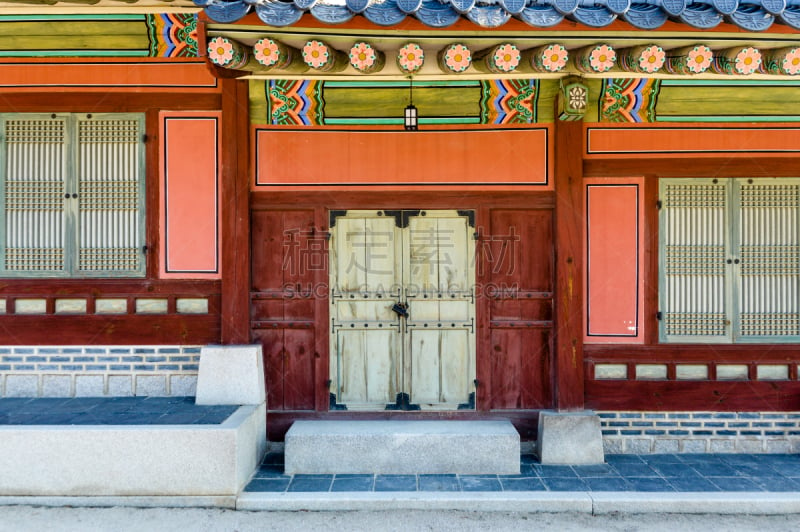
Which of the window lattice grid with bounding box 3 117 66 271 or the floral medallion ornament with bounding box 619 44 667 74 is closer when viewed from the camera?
the floral medallion ornament with bounding box 619 44 667 74

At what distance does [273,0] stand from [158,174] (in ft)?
7.41

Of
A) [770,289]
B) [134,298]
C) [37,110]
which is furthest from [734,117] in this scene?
[37,110]

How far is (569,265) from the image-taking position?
16.1 ft

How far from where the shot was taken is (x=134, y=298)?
4.96 m

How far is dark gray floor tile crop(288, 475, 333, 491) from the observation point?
4.25 metres

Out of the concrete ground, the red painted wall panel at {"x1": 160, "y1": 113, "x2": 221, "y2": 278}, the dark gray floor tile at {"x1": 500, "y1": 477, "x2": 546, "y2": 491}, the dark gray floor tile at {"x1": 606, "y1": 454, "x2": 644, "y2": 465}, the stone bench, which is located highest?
the red painted wall panel at {"x1": 160, "y1": 113, "x2": 221, "y2": 278}

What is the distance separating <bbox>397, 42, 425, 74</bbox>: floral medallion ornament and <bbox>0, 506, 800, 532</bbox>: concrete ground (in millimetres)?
3515

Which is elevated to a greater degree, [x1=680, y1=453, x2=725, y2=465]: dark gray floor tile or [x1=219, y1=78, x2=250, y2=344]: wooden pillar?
[x1=219, y1=78, x2=250, y2=344]: wooden pillar

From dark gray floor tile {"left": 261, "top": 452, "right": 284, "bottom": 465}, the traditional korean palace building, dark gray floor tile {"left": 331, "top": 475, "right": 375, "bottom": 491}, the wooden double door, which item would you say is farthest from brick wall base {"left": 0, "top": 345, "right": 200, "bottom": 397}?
dark gray floor tile {"left": 331, "top": 475, "right": 375, "bottom": 491}

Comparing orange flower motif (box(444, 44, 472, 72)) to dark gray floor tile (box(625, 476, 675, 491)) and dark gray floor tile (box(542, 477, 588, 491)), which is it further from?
dark gray floor tile (box(625, 476, 675, 491))

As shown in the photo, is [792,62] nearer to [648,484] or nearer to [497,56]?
[497,56]

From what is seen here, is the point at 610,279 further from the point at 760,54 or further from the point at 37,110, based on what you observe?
the point at 37,110

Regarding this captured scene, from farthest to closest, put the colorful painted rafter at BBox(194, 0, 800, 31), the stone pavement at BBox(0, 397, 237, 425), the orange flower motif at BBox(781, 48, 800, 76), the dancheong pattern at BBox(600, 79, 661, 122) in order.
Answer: the dancheong pattern at BBox(600, 79, 661, 122), the stone pavement at BBox(0, 397, 237, 425), the orange flower motif at BBox(781, 48, 800, 76), the colorful painted rafter at BBox(194, 0, 800, 31)

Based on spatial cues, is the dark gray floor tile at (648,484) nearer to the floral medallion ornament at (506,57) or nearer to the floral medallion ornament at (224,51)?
the floral medallion ornament at (506,57)
